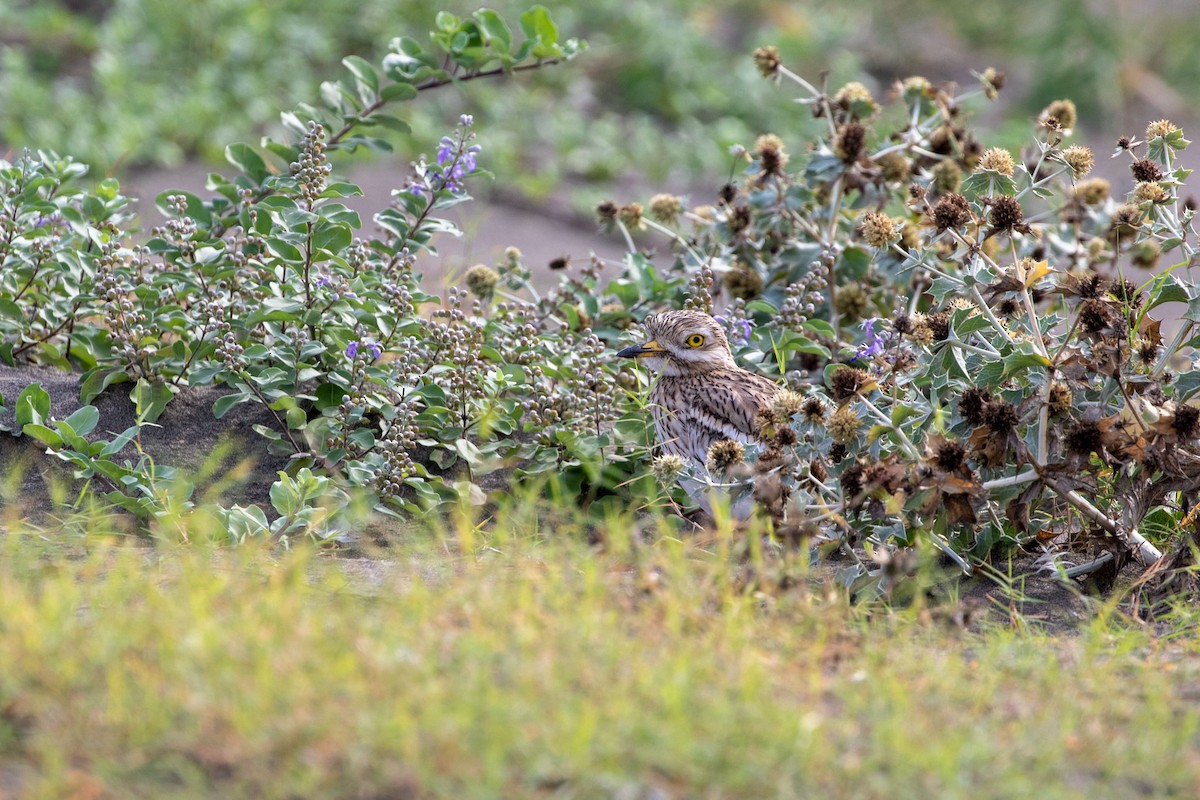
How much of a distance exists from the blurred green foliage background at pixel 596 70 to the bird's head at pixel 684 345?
5323 mm

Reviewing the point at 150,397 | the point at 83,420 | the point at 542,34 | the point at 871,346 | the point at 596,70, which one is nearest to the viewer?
the point at 83,420

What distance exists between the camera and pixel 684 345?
507cm

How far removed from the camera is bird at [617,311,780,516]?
486 centimetres

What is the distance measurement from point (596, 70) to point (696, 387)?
8323 millimetres

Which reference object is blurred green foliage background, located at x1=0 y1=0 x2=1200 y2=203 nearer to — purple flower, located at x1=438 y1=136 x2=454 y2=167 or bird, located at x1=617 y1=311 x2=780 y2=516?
purple flower, located at x1=438 y1=136 x2=454 y2=167

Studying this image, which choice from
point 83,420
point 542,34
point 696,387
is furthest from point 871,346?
point 83,420

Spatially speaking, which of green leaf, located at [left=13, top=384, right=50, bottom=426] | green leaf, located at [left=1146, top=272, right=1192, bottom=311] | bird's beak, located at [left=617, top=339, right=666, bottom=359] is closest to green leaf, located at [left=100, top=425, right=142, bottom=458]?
green leaf, located at [left=13, top=384, right=50, bottom=426]

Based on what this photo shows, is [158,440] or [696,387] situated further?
[696,387]

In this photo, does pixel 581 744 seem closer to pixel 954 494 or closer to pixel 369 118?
pixel 954 494

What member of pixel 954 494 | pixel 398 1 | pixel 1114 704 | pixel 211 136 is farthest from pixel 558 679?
pixel 398 1

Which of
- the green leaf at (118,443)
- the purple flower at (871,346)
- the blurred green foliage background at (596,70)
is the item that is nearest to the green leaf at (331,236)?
the green leaf at (118,443)

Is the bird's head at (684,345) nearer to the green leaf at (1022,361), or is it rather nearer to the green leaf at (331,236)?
the green leaf at (331,236)

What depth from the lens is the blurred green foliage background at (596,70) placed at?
10672 millimetres

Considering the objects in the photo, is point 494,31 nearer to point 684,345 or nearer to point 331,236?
point 331,236
